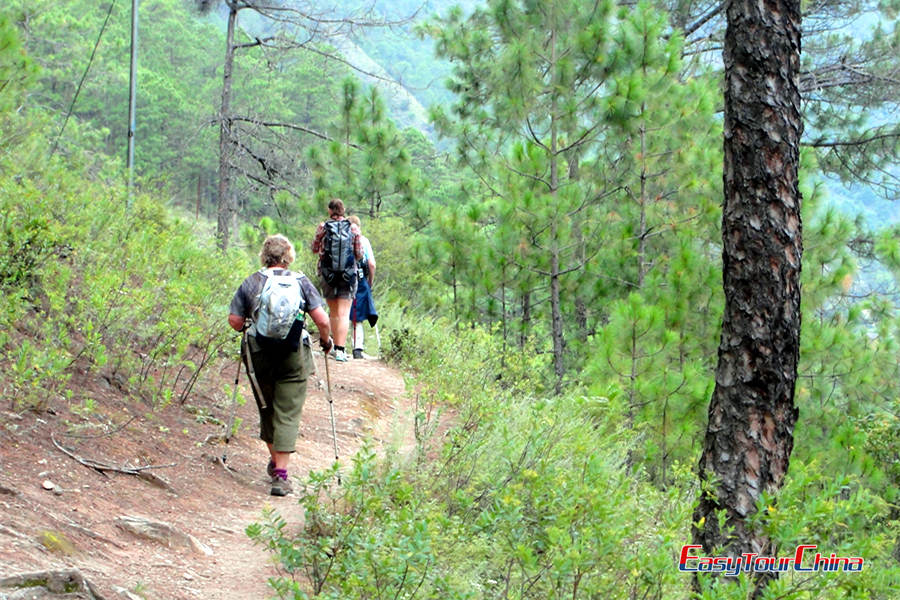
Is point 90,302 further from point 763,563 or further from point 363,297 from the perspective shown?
point 363,297

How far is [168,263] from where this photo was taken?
8.45 meters

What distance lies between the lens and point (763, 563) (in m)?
4.07

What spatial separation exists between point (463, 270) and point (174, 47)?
5051 centimetres

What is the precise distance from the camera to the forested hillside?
12.6 feet

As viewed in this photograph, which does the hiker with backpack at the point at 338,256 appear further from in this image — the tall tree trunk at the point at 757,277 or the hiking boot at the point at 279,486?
the tall tree trunk at the point at 757,277

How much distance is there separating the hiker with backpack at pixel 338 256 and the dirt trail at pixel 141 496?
2.39 metres

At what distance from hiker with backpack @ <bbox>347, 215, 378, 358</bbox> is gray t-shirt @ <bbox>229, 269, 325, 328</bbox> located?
432 cm

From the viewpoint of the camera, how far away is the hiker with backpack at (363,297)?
34.3ft

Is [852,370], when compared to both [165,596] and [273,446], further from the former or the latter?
[165,596]

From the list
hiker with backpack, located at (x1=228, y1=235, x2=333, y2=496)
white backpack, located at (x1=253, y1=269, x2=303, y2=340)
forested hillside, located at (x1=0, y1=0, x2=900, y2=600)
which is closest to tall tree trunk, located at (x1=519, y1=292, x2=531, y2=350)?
forested hillside, located at (x1=0, y1=0, x2=900, y2=600)

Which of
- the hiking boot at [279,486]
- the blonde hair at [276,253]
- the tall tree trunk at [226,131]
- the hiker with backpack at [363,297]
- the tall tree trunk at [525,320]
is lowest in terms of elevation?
the hiking boot at [279,486]

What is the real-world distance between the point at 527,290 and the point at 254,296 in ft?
25.7

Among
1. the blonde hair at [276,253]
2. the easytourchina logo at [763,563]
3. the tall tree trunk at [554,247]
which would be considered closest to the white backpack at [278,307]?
the blonde hair at [276,253]

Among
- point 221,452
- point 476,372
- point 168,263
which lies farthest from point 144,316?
point 476,372
